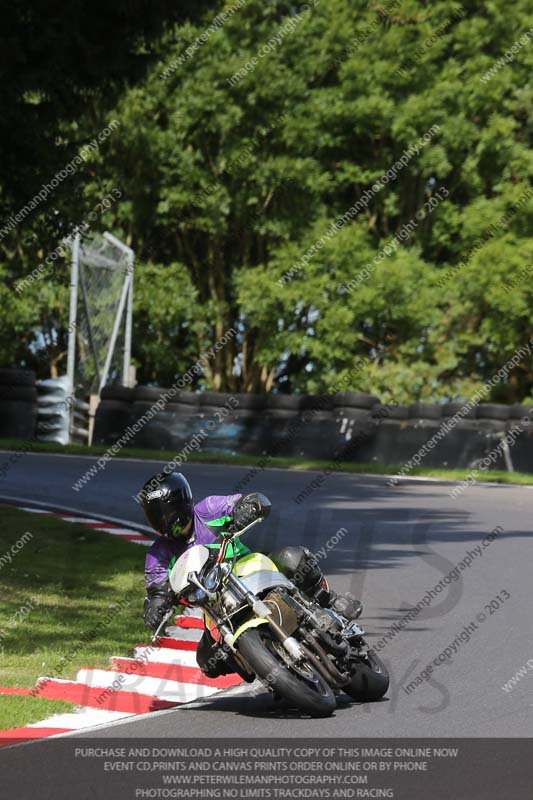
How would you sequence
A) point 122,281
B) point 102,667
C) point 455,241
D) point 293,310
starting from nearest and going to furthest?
point 102,667, point 122,281, point 293,310, point 455,241

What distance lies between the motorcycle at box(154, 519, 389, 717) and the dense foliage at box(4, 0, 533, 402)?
25375 mm

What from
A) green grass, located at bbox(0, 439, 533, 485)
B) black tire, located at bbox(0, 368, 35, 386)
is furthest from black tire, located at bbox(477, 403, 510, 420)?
black tire, located at bbox(0, 368, 35, 386)

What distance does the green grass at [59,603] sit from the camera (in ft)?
27.0

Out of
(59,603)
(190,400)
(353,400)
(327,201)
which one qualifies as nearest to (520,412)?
(353,400)

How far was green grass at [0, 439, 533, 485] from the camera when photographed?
70.3 feet

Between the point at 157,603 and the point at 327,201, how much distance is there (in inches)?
1206

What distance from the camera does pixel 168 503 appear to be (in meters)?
7.27

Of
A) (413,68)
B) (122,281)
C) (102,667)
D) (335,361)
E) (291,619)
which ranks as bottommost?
(335,361)

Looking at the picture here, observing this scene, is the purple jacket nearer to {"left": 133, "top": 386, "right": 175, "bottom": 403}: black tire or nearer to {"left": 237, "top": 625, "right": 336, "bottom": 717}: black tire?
{"left": 237, "top": 625, "right": 336, "bottom": 717}: black tire

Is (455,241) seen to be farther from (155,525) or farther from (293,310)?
(155,525)

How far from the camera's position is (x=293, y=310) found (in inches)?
1329

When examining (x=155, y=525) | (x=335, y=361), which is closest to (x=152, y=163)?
(x=335, y=361)

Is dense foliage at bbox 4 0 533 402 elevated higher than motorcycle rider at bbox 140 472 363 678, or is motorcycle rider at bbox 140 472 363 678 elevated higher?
motorcycle rider at bbox 140 472 363 678

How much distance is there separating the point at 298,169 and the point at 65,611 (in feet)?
82.0
